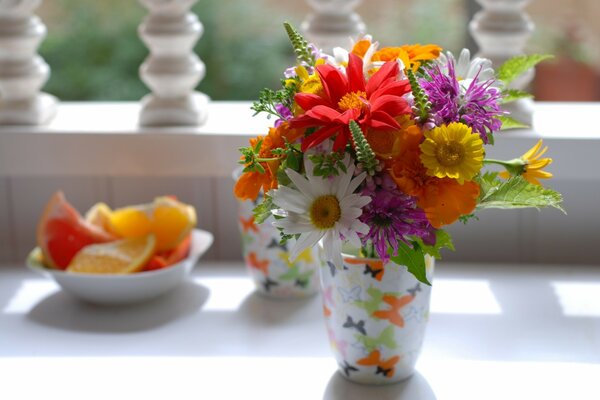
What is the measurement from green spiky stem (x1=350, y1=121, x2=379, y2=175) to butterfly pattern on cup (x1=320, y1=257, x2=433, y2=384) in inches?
5.1

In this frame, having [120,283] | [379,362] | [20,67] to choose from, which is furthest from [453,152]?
[20,67]

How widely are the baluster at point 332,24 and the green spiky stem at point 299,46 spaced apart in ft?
1.31

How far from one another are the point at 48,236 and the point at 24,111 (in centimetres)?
23

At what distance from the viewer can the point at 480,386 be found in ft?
3.17

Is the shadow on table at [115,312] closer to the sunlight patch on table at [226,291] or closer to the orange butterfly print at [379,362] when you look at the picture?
the sunlight patch on table at [226,291]

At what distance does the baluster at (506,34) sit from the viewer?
1.26 m

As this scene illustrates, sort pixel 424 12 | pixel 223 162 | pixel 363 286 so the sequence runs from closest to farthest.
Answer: pixel 363 286, pixel 223 162, pixel 424 12

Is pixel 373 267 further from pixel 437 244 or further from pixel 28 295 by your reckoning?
pixel 28 295

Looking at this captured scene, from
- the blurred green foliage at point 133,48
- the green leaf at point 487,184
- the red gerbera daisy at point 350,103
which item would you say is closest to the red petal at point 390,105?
the red gerbera daisy at point 350,103

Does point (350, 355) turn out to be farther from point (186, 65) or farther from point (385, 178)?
point (186, 65)

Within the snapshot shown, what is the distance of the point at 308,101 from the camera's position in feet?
2.73

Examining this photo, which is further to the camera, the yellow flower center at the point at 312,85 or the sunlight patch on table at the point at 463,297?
the sunlight patch on table at the point at 463,297

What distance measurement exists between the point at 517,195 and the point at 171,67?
2.01 feet


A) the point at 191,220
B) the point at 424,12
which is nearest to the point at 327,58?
the point at 191,220
